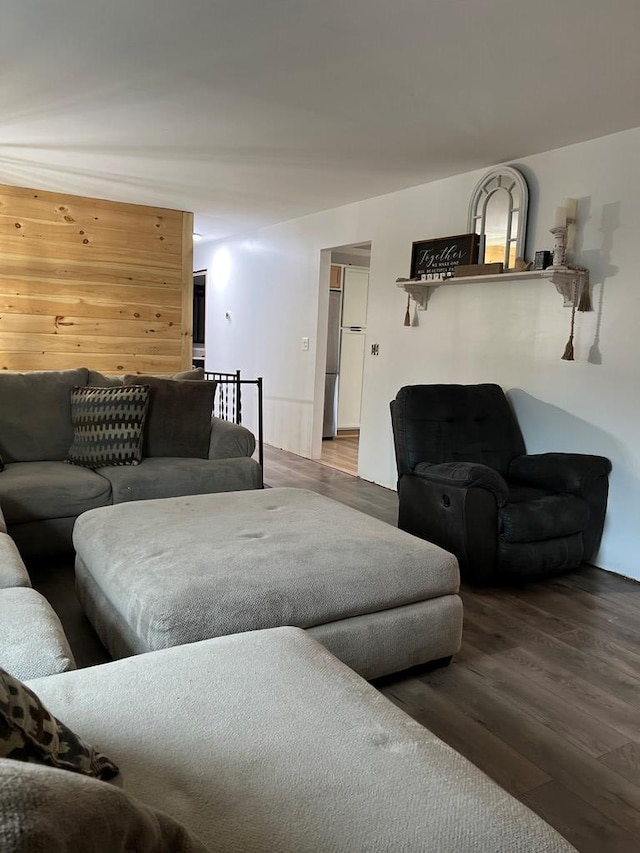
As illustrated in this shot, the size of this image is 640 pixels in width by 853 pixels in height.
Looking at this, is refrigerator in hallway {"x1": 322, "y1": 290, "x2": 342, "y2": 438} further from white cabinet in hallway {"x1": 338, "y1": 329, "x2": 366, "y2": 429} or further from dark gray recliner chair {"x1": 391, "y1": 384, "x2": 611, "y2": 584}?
dark gray recliner chair {"x1": 391, "y1": 384, "x2": 611, "y2": 584}

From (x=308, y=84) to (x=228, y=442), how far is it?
1.93 meters

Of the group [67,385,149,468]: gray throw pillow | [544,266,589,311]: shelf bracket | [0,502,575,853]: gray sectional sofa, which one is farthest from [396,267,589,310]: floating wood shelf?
[0,502,575,853]: gray sectional sofa

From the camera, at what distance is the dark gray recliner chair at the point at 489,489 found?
2924mm

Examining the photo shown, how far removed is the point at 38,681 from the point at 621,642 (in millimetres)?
2212

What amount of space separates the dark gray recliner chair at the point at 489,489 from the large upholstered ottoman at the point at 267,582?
2.44ft

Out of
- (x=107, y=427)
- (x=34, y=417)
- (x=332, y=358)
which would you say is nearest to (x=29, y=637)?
(x=107, y=427)

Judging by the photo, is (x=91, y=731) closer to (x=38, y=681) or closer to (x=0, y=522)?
(x=38, y=681)

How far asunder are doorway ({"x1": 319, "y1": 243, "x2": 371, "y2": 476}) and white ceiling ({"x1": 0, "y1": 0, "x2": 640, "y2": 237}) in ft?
8.82

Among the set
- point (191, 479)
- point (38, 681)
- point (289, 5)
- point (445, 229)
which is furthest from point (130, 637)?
point (445, 229)

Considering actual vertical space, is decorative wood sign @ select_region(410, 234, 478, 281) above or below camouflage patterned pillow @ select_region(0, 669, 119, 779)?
above

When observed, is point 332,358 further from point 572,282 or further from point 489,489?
point 489,489

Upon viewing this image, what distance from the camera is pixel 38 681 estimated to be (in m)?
1.20

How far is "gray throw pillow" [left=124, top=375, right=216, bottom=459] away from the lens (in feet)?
11.6

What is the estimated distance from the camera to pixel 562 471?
10.7ft
